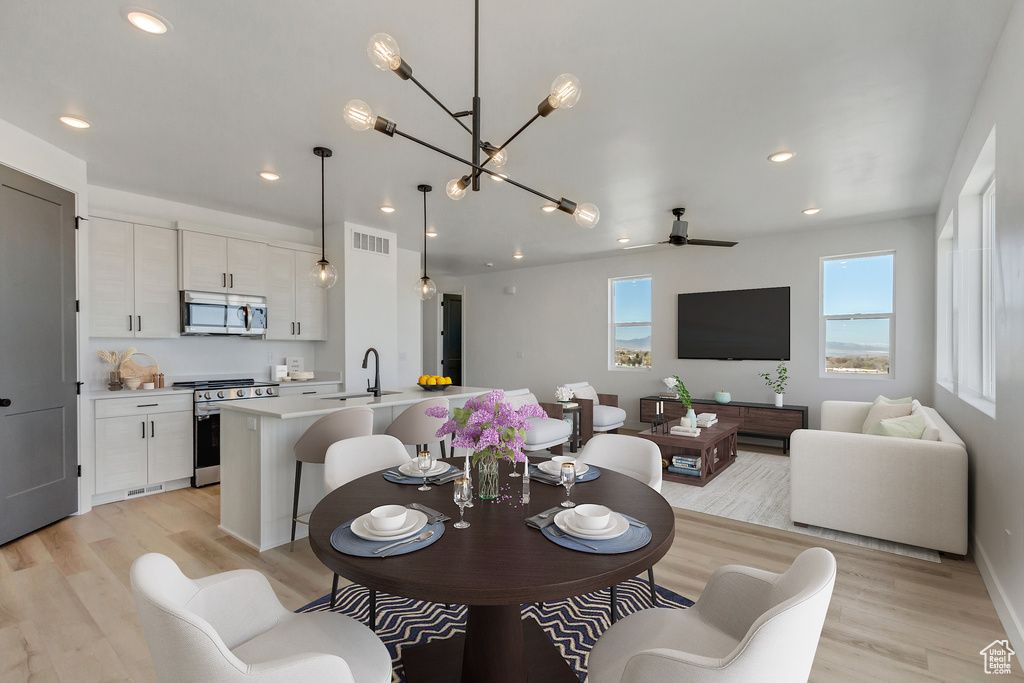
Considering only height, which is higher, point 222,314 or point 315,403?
point 222,314

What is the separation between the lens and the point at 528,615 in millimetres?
2148

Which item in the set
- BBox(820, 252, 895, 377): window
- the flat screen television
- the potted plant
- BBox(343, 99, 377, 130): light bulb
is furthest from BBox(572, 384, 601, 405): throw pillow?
BBox(343, 99, 377, 130): light bulb

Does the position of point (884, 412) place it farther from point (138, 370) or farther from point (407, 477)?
point (138, 370)

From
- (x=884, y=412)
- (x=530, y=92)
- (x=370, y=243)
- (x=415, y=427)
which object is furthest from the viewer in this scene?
(x=370, y=243)

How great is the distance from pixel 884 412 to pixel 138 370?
21.1ft

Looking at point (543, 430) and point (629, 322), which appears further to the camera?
Answer: point (629, 322)

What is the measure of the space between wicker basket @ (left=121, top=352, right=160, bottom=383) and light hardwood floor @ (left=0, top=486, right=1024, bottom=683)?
113 cm

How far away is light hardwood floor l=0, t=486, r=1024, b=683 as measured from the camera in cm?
187

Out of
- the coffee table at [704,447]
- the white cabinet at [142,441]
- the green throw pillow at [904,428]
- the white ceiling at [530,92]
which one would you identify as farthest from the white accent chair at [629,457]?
the white cabinet at [142,441]

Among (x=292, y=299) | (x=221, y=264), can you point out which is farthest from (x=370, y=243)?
(x=221, y=264)

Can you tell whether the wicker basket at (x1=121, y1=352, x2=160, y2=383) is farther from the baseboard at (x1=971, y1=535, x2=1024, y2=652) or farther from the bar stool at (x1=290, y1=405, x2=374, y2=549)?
the baseboard at (x1=971, y1=535, x2=1024, y2=652)

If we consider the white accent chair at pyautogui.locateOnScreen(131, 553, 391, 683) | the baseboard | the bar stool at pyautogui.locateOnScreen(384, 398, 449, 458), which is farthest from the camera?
the bar stool at pyautogui.locateOnScreen(384, 398, 449, 458)

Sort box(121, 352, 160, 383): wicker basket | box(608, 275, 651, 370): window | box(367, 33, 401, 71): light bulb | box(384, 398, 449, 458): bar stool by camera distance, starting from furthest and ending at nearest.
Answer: box(608, 275, 651, 370): window → box(121, 352, 160, 383): wicker basket → box(384, 398, 449, 458): bar stool → box(367, 33, 401, 71): light bulb

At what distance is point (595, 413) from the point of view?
577cm
